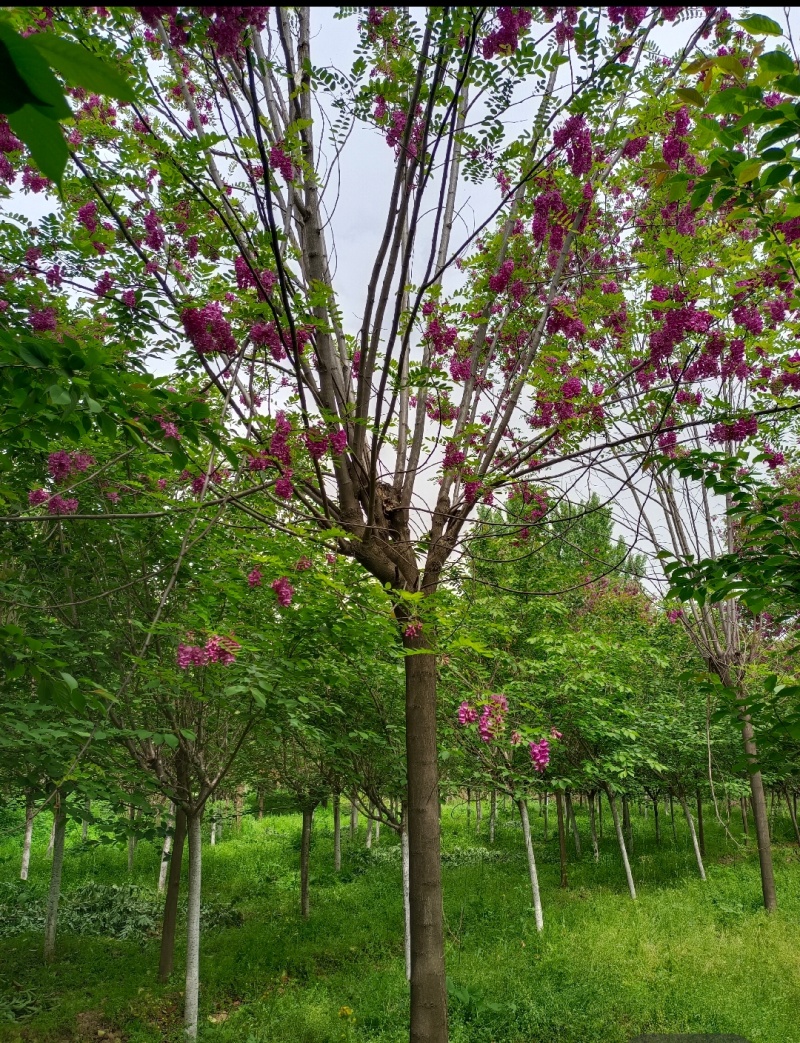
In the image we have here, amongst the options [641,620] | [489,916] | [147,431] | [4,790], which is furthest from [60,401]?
[641,620]

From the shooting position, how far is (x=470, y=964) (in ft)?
28.6

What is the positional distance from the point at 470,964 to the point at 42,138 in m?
10.2

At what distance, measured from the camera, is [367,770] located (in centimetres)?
888

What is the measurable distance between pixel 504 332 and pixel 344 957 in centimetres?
904

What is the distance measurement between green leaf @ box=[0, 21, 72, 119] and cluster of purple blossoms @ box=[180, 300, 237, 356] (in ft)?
8.19

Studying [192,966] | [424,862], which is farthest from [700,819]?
[424,862]

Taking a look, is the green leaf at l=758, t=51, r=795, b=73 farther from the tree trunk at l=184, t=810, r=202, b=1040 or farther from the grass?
the grass

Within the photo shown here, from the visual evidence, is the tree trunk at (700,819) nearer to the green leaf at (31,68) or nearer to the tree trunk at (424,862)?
the tree trunk at (424,862)

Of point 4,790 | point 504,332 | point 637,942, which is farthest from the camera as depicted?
point 637,942

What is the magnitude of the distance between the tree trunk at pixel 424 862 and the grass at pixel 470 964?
10.8 ft

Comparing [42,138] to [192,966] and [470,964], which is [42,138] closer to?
[192,966]

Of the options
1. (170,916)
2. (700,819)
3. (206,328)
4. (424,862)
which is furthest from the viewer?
(700,819)

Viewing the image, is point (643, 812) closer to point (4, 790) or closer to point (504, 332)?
point (4, 790)

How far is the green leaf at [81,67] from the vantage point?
31.3 inches
